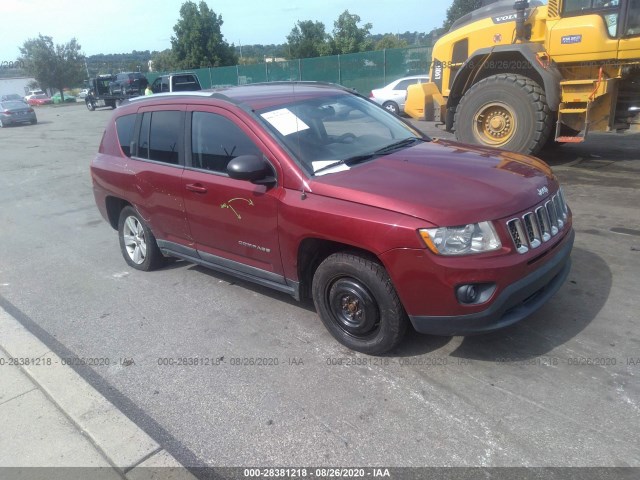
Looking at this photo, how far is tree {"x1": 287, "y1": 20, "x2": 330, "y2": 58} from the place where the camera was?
23.7 meters

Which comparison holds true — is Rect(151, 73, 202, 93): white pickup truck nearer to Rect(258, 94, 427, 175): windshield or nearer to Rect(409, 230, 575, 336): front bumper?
Rect(258, 94, 427, 175): windshield

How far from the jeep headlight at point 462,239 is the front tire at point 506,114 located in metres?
5.94

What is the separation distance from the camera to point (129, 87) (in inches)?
1355

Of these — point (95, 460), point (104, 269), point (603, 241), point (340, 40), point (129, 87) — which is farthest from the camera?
point (340, 40)

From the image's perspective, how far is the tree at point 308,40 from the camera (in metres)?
23.7

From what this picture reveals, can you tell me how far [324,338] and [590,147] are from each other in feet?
29.0

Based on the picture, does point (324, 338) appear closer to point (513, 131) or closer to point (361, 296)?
point (361, 296)

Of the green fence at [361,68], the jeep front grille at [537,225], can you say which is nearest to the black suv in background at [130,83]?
the green fence at [361,68]

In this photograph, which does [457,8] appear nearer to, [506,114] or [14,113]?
[14,113]

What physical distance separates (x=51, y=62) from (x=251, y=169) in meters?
66.5

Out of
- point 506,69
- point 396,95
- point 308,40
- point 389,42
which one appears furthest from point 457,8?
point 506,69

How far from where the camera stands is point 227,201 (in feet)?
13.2

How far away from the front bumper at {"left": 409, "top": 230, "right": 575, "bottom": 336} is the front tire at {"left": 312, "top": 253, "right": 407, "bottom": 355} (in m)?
0.20

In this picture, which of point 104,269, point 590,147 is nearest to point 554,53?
point 590,147
